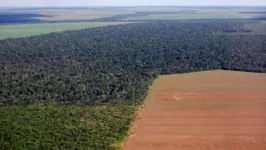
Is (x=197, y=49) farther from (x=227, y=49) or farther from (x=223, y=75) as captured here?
(x=223, y=75)

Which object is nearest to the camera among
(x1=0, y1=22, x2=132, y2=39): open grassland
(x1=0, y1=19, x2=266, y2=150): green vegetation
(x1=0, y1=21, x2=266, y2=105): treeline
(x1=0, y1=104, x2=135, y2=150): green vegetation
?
(x1=0, y1=104, x2=135, y2=150): green vegetation

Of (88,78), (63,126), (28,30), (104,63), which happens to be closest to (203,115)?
(63,126)

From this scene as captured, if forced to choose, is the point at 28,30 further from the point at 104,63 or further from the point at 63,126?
the point at 63,126

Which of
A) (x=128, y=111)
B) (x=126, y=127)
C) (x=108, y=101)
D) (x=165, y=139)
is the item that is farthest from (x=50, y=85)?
(x=165, y=139)

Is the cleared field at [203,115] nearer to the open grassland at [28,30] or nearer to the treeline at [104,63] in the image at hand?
the treeline at [104,63]

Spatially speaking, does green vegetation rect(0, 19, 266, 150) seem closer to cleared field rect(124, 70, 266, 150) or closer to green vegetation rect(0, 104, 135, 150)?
green vegetation rect(0, 104, 135, 150)

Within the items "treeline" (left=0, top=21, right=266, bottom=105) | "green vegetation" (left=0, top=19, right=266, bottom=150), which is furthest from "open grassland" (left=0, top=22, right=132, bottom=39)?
"green vegetation" (left=0, top=19, right=266, bottom=150)
